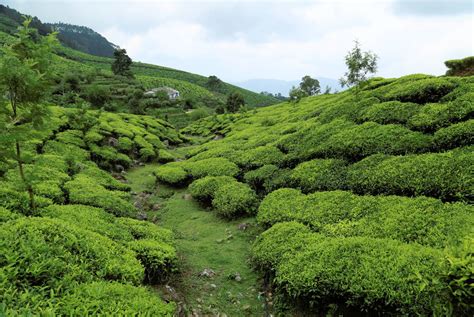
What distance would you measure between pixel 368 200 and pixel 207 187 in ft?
26.3

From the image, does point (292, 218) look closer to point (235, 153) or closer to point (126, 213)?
point (126, 213)

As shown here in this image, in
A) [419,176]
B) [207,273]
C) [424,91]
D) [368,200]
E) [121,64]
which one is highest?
[121,64]

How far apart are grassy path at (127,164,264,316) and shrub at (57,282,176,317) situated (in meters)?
1.88

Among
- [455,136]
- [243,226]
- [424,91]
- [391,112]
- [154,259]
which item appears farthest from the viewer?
[424,91]

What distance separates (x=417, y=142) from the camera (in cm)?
1244

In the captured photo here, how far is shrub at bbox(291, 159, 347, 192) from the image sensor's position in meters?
12.6

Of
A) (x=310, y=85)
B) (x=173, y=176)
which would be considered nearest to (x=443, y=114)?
(x=173, y=176)

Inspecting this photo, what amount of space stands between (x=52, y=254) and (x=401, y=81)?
68.5 feet

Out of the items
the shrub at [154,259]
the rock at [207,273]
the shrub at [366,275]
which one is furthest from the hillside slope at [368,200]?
the shrub at [154,259]

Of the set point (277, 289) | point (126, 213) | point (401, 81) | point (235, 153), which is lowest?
point (277, 289)

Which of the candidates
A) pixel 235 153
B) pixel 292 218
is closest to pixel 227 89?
pixel 235 153

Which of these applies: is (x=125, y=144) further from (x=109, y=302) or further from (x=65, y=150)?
(x=109, y=302)

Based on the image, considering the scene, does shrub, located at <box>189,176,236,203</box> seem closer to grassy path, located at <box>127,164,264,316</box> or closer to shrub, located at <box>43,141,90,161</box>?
grassy path, located at <box>127,164,264,316</box>

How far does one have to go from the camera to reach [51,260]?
20.3 ft
